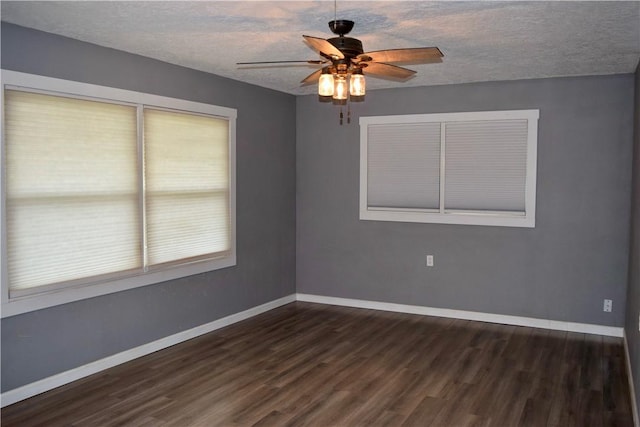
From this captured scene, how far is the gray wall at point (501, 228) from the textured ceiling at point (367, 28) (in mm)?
642

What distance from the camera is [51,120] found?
377 cm

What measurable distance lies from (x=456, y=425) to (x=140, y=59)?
358 centimetres

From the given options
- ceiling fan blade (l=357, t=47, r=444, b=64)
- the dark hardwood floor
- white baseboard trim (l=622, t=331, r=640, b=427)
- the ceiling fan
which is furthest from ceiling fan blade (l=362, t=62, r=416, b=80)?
white baseboard trim (l=622, t=331, r=640, b=427)

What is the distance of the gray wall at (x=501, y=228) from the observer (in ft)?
17.0

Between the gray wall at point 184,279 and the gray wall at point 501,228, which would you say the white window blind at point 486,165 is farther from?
the gray wall at point 184,279

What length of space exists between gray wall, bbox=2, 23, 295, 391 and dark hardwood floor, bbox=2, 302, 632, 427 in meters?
0.25

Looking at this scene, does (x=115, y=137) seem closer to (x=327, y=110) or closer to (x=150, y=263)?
(x=150, y=263)

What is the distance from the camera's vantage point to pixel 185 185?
4.97m

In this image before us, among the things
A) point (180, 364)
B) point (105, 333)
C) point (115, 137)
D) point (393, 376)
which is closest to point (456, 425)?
point (393, 376)

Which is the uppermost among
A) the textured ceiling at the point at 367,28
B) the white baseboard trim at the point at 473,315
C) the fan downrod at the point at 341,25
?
the textured ceiling at the point at 367,28

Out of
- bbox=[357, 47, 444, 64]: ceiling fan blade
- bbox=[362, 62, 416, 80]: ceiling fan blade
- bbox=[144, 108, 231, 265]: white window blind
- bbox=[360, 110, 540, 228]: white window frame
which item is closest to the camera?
bbox=[357, 47, 444, 64]: ceiling fan blade

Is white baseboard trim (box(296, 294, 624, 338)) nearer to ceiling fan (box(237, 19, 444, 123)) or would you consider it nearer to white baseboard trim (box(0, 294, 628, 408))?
white baseboard trim (box(0, 294, 628, 408))

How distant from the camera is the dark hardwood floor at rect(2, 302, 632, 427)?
3.48 meters

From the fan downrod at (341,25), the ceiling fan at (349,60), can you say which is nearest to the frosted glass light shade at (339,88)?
the ceiling fan at (349,60)
